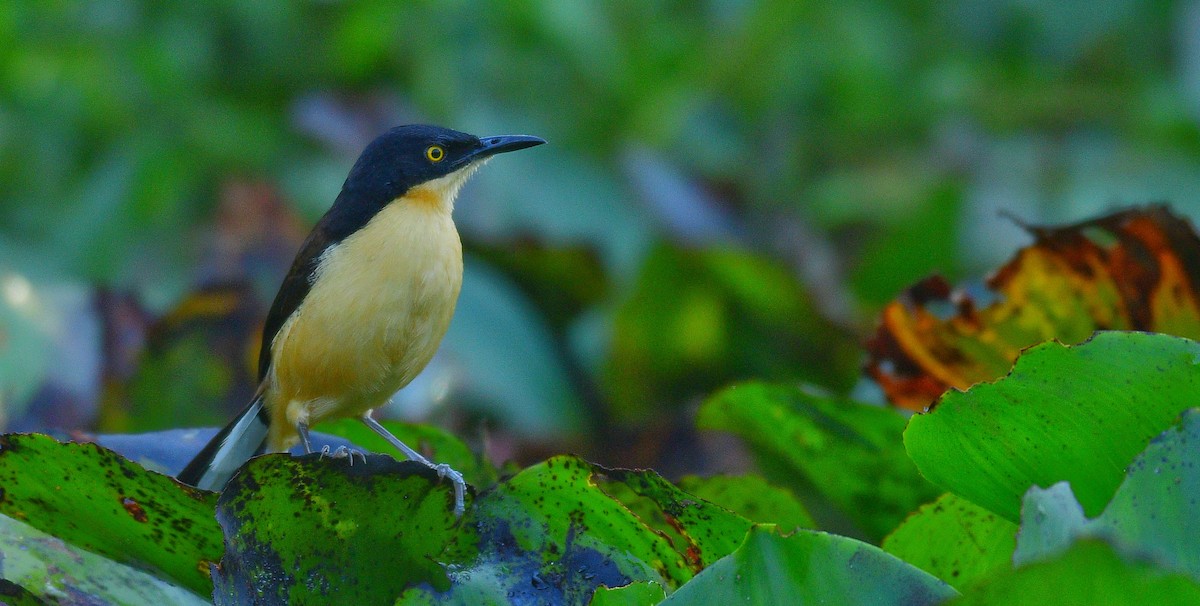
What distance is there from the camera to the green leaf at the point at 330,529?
1416mm

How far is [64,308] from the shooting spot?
3080 millimetres

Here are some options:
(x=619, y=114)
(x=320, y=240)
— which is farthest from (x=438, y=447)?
(x=619, y=114)

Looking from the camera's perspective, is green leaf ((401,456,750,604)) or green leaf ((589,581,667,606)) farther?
green leaf ((401,456,750,604))

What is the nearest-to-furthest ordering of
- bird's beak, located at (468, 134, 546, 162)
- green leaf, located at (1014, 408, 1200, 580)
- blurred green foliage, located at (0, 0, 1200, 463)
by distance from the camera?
green leaf, located at (1014, 408, 1200, 580) < bird's beak, located at (468, 134, 546, 162) < blurred green foliage, located at (0, 0, 1200, 463)

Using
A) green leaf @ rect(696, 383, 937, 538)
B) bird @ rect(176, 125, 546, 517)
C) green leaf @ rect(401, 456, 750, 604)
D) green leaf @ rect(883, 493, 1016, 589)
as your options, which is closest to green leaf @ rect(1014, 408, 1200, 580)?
green leaf @ rect(883, 493, 1016, 589)

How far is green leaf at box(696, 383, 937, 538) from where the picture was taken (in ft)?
6.66

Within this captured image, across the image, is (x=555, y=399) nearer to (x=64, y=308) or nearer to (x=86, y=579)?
(x=64, y=308)

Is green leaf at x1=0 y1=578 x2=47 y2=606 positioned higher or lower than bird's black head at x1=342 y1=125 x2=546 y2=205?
lower

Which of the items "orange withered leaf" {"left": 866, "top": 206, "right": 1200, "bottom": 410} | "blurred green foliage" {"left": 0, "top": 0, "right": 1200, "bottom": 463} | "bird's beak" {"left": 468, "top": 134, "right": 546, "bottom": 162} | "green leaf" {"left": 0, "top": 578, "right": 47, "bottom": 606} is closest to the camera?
"green leaf" {"left": 0, "top": 578, "right": 47, "bottom": 606}

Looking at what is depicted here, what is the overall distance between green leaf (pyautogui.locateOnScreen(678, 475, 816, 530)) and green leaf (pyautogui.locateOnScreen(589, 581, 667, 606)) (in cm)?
50

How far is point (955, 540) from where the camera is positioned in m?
1.61

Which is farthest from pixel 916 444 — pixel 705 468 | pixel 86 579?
pixel 705 468

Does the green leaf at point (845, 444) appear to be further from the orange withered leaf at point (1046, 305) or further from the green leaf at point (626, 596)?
the green leaf at point (626, 596)

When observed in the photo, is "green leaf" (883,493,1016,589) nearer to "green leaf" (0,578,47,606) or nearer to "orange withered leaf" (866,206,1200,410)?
"orange withered leaf" (866,206,1200,410)
